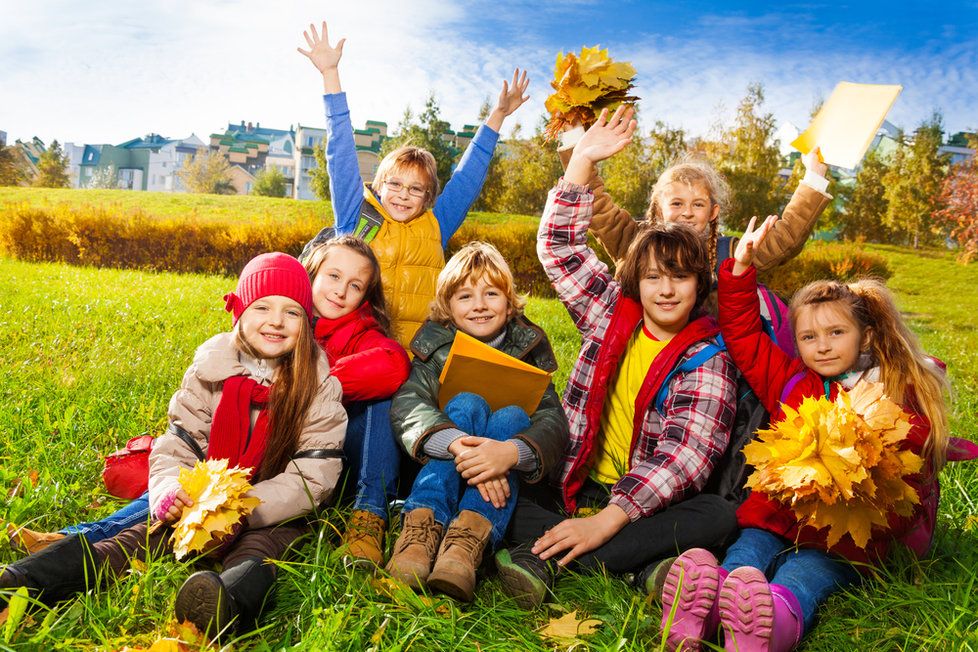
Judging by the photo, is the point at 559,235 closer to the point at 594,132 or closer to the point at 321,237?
the point at 594,132

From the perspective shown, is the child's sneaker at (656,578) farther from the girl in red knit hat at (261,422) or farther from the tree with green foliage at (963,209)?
the tree with green foliage at (963,209)

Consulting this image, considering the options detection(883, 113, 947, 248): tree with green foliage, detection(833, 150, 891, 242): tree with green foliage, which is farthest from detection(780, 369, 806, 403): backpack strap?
detection(833, 150, 891, 242): tree with green foliage

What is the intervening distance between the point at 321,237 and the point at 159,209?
1084 cm

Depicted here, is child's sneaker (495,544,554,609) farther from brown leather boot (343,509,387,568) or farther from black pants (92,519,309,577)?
black pants (92,519,309,577)

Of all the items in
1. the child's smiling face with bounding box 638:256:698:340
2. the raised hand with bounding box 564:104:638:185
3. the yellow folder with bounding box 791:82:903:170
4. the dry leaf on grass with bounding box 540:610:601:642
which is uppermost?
the yellow folder with bounding box 791:82:903:170

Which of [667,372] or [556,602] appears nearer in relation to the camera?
[556,602]

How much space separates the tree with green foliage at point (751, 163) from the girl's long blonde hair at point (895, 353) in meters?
14.0

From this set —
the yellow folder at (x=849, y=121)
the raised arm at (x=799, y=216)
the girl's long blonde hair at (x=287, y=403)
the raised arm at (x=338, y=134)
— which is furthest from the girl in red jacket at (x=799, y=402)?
the raised arm at (x=338, y=134)

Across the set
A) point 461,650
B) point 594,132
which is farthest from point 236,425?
point 594,132

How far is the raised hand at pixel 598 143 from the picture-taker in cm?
290

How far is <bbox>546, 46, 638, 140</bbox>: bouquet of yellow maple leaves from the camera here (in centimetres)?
319

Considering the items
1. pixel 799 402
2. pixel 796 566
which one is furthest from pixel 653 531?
pixel 799 402

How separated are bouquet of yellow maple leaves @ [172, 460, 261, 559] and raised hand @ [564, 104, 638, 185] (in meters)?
1.59

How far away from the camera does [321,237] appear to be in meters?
3.58
